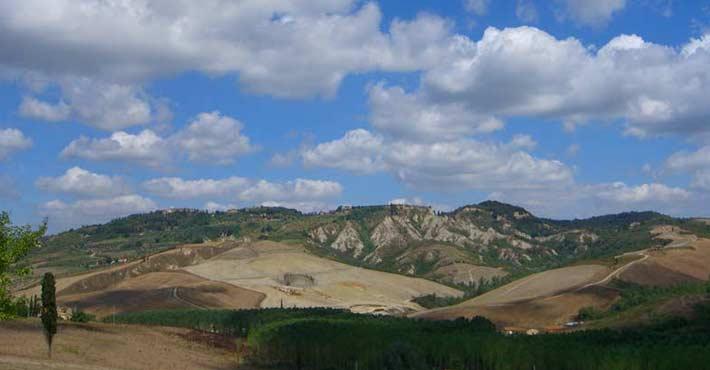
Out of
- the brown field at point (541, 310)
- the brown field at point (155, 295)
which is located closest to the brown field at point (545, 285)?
the brown field at point (541, 310)

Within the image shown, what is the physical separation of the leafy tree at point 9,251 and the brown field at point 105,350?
3752mm

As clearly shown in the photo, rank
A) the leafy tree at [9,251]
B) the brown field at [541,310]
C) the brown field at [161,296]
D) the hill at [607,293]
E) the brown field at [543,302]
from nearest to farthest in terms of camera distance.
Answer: the leafy tree at [9,251] → the hill at [607,293] → the brown field at [541,310] → the brown field at [543,302] → the brown field at [161,296]

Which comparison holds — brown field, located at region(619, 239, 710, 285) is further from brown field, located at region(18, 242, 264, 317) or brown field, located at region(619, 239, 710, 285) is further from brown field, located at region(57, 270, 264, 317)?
brown field, located at region(18, 242, 264, 317)

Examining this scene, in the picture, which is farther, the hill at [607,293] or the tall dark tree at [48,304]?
the hill at [607,293]

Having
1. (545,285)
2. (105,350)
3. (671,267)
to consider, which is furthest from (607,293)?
(105,350)

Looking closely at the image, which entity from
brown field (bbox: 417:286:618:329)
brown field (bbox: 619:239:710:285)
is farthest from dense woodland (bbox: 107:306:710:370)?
brown field (bbox: 619:239:710:285)

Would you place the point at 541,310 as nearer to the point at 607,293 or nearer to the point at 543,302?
the point at 543,302

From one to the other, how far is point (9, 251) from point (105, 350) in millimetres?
21224

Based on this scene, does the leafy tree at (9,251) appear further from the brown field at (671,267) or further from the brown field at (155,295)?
the brown field at (671,267)

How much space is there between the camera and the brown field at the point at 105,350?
55688mm

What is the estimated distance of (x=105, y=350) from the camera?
68875 millimetres

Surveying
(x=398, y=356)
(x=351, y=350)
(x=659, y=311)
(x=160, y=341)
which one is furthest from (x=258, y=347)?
(x=659, y=311)

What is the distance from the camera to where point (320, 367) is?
77125 mm

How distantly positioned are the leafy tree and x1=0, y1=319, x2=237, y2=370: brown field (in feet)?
12.3
